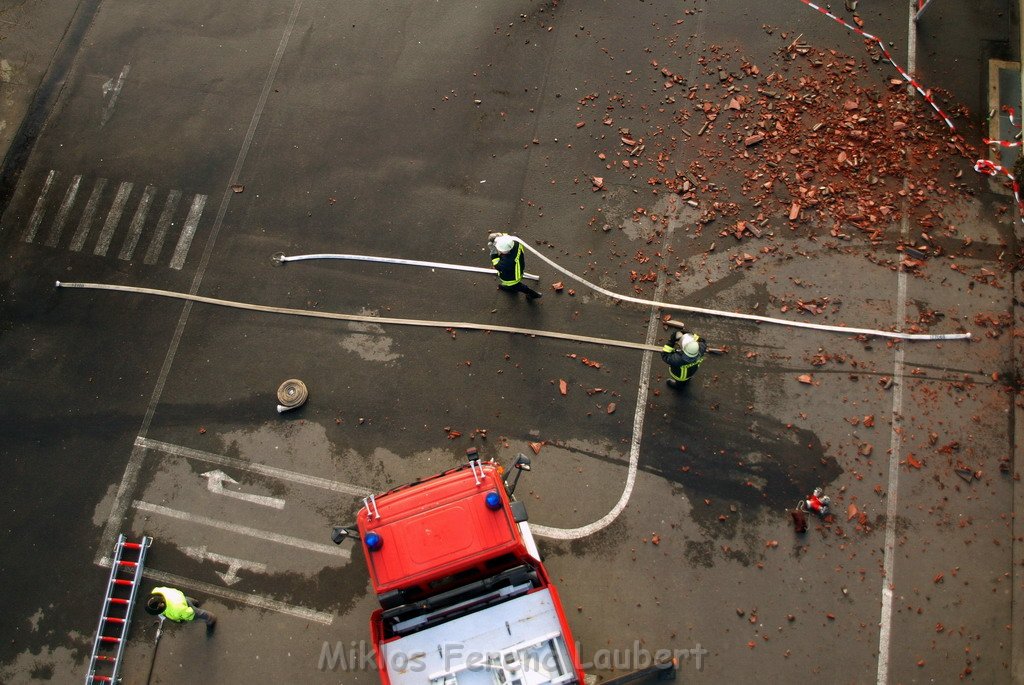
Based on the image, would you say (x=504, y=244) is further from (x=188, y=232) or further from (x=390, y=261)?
(x=188, y=232)

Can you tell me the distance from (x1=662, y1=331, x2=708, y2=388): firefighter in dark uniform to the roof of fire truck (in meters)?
3.73

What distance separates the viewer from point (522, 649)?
8742mm

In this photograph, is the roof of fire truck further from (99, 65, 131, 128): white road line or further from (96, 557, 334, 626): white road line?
(99, 65, 131, 128): white road line

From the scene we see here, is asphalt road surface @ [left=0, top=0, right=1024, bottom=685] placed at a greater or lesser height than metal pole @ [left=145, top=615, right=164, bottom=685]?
greater

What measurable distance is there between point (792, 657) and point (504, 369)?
688 cm

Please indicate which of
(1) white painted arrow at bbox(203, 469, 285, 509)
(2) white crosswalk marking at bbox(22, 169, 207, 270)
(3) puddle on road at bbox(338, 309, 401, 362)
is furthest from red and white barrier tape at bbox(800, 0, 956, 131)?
(1) white painted arrow at bbox(203, 469, 285, 509)

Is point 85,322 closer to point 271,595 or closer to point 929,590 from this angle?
point 271,595

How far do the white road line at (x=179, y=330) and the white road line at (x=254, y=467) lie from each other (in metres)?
0.37

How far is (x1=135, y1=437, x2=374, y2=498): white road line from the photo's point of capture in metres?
11.5

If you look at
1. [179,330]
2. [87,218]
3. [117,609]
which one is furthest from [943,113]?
[117,609]

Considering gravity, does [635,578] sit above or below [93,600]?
above

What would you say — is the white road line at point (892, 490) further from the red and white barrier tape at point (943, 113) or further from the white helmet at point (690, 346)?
the white helmet at point (690, 346)

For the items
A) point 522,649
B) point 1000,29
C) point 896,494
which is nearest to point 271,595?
point 522,649

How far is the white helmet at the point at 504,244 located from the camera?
35.0 feet
